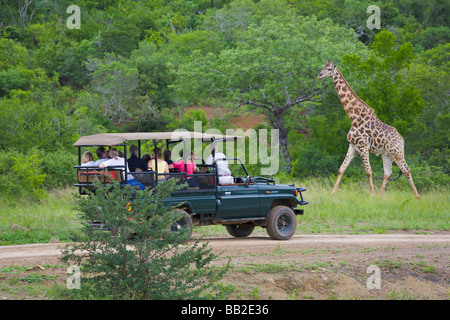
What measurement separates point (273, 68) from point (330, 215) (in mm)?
13556

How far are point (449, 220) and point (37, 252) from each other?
11.8m

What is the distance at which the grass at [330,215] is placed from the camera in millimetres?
14062

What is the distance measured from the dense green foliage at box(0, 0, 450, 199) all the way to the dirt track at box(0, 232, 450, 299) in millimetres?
9057

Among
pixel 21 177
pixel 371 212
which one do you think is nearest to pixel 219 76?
pixel 21 177

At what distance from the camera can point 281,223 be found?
43.1ft

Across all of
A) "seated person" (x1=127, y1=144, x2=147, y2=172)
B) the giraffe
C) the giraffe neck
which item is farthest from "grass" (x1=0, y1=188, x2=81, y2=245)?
the giraffe neck

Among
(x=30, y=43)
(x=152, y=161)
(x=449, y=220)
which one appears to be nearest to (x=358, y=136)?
(x=449, y=220)

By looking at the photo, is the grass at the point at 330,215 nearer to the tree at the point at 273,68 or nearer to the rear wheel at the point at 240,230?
the rear wheel at the point at 240,230

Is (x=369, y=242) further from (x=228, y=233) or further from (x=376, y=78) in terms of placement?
(x=376, y=78)

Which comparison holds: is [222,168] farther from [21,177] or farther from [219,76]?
[219,76]

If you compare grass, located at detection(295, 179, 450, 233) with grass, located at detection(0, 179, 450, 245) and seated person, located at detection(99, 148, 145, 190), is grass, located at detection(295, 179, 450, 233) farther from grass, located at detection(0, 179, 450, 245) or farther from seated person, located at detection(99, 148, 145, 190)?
seated person, located at detection(99, 148, 145, 190)

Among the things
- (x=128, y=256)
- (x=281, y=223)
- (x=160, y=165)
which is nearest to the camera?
(x=128, y=256)

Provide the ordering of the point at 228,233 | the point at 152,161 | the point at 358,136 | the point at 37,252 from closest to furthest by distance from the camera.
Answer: the point at 37,252 < the point at 152,161 < the point at 228,233 < the point at 358,136
